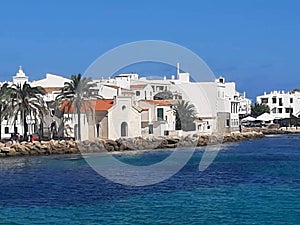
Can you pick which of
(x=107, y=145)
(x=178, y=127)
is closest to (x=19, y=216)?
(x=107, y=145)

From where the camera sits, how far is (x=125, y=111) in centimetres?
5753

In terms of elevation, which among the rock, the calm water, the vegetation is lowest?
the calm water

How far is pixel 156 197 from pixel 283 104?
286 ft

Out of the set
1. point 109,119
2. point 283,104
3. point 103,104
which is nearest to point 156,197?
point 109,119

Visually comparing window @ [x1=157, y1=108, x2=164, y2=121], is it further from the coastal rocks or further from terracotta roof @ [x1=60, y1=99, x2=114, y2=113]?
the coastal rocks

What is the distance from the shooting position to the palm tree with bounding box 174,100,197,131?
68.1m

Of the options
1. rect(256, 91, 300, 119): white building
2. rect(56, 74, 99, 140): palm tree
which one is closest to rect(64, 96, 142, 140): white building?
rect(56, 74, 99, 140): palm tree

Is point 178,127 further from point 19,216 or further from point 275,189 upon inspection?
point 19,216

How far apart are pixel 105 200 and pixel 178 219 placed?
456 cm

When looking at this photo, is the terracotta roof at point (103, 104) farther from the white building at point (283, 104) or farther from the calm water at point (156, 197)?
the white building at point (283, 104)

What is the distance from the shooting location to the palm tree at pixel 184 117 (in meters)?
68.1

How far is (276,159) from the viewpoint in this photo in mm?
43594

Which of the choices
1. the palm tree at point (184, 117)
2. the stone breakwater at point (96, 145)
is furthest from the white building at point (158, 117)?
the stone breakwater at point (96, 145)

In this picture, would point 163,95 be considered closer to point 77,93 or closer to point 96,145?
point 77,93
